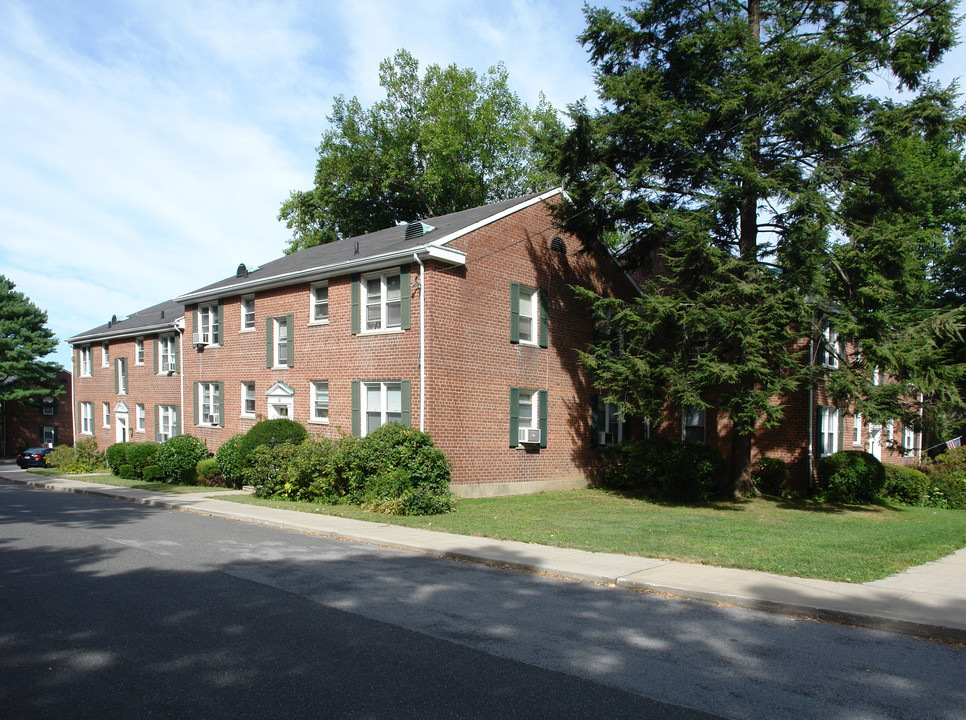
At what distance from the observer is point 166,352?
30625 mm

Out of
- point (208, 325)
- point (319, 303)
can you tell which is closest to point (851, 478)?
point (319, 303)

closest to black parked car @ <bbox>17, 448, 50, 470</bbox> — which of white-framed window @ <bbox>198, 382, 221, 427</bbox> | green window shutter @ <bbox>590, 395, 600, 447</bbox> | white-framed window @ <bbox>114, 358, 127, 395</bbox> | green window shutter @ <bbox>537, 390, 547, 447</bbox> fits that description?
white-framed window @ <bbox>114, 358, 127, 395</bbox>

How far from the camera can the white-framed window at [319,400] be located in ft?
69.4

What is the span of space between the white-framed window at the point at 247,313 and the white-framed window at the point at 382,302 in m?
6.36

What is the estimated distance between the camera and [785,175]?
1678 centimetres

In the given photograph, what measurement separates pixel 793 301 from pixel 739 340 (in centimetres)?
158

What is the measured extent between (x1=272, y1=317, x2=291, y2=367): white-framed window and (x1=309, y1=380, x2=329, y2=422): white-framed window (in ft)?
5.73

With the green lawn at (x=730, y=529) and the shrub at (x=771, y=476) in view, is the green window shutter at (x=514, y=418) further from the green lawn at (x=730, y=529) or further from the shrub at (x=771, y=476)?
the shrub at (x=771, y=476)

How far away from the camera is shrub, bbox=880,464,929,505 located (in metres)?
21.4

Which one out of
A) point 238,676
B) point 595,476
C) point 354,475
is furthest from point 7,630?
point 595,476

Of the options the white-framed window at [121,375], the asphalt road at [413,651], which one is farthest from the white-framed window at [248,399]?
the asphalt road at [413,651]

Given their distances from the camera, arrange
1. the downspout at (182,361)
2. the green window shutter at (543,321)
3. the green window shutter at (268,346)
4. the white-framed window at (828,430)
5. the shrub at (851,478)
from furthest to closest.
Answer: the downspout at (182,361) → the green window shutter at (268,346) → the white-framed window at (828,430) → the green window shutter at (543,321) → the shrub at (851,478)

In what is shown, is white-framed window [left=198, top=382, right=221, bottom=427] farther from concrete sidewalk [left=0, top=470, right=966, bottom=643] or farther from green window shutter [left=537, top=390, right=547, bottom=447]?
concrete sidewalk [left=0, top=470, right=966, bottom=643]

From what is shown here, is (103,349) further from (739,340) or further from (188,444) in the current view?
(739,340)
